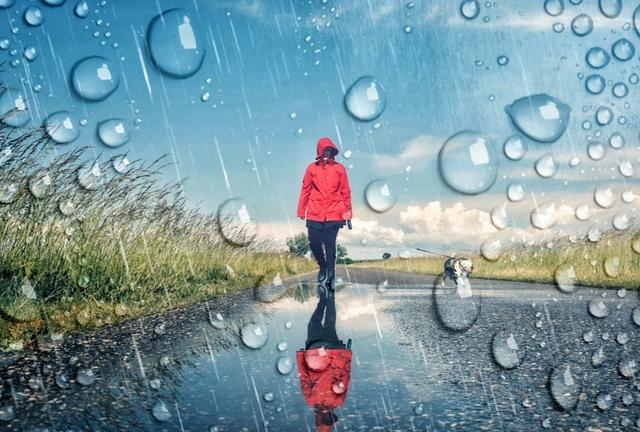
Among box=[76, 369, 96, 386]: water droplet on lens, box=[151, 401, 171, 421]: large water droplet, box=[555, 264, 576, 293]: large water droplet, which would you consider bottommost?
box=[555, 264, 576, 293]: large water droplet

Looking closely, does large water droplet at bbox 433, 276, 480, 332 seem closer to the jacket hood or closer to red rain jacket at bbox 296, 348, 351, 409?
red rain jacket at bbox 296, 348, 351, 409

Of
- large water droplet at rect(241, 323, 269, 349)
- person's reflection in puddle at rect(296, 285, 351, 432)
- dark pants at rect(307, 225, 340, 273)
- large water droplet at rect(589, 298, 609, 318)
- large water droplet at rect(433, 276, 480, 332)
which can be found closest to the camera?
person's reflection in puddle at rect(296, 285, 351, 432)

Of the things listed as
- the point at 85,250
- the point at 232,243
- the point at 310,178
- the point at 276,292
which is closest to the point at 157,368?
the point at 85,250

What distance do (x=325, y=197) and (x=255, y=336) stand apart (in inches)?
123

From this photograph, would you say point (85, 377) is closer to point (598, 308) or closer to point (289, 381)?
point (289, 381)

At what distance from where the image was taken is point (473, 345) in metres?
4.35

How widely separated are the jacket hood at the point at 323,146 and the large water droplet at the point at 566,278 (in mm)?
3336

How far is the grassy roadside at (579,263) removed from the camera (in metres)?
9.57

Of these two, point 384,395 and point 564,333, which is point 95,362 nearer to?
point 384,395

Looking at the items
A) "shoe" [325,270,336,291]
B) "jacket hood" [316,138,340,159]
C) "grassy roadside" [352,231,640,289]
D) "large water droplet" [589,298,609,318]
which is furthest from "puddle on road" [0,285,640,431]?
"grassy roadside" [352,231,640,289]

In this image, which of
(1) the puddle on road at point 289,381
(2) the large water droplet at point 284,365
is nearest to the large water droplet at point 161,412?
(1) the puddle on road at point 289,381

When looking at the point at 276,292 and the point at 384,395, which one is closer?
the point at 384,395

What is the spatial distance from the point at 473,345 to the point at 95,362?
2330 mm

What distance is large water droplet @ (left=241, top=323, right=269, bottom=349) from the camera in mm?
4355
